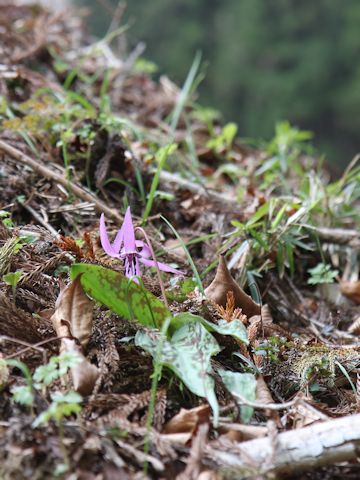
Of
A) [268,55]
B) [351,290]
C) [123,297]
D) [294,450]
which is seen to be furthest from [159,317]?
[268,55]

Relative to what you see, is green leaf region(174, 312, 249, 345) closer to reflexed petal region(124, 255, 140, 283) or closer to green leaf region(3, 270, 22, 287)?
reflexed petal region(124, 255, 140, 283)

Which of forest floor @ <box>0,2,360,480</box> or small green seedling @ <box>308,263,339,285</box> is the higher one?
forest floor @ <box>0,2,360,480</box>

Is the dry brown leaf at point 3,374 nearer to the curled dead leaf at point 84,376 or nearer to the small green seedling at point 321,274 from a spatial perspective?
the curled dead leaf at point 84,376

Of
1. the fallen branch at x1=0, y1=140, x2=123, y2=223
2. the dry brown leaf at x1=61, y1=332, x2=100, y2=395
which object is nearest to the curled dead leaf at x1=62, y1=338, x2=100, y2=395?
the dry brown leaf at x1=61, y1=332, x2=100, y2=395

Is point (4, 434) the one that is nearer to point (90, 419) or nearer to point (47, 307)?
point (90, 419)

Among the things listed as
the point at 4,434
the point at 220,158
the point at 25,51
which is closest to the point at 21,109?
the point at 25,51
